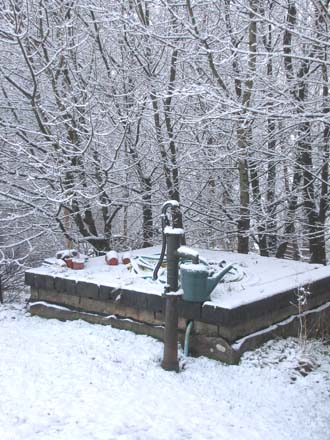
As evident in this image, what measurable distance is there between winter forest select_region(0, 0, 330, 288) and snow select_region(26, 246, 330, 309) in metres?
1.67

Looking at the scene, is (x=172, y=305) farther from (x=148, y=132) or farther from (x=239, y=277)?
(x=148, y=132)

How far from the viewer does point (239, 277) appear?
552 centimetres

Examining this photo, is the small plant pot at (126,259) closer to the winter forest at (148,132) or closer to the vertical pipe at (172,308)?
the winter forest at (148,132)

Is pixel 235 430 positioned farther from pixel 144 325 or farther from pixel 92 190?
pixel 92 190

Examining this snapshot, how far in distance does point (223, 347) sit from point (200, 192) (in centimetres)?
474

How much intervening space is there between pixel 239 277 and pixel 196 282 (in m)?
1.12

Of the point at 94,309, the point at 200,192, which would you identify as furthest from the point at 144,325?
the point at 200,192

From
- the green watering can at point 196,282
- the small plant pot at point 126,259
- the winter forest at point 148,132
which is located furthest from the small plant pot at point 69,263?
the green watering can at point 196,282

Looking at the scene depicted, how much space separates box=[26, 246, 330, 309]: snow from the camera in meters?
4.94

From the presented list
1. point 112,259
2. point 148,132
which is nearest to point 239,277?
point 112,259

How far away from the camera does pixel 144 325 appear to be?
5113 mm

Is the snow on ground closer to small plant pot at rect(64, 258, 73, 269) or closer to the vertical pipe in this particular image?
the vertical pipe

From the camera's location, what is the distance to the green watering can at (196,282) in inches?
175

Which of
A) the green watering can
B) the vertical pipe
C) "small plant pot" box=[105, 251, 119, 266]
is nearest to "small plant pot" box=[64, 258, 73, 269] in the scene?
"small plant pot" box=[105, 251, 119, 266]
